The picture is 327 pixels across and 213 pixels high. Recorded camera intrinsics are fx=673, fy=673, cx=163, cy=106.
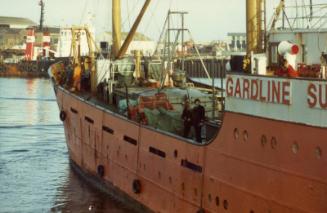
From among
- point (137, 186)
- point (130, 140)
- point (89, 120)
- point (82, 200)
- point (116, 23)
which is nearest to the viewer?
point (137, 186)

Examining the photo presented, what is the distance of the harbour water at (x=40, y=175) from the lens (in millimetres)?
21500

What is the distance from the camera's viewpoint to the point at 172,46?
65.8ft

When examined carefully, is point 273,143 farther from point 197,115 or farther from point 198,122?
point 197,115

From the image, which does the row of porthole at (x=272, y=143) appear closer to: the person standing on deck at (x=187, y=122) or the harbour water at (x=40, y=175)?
the person standing on deck at (x=187, y=122)

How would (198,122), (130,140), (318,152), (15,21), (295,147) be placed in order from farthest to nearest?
1. (15,21)
2. (130,140)
3. (198,122)
4. (295,147)
5. (318,152)

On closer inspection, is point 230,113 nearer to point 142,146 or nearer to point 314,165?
point 314,165

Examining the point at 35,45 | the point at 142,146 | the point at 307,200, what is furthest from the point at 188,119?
the point at 35,45

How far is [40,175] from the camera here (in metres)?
26.6

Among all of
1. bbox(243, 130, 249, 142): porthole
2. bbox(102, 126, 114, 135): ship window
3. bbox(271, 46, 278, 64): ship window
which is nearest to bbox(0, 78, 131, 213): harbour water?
bbox(102, 126, 114, 135): ship window

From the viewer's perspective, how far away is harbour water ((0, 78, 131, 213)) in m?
21.5

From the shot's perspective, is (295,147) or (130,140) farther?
(130,140)

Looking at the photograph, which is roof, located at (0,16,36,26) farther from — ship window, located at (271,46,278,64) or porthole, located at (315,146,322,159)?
porthole, located at (315,146,322,159)

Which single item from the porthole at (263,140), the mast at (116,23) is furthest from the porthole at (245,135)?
the mast at (116,23)

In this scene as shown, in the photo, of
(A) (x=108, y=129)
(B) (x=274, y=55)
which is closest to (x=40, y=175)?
(A) (x=108, y=129)
